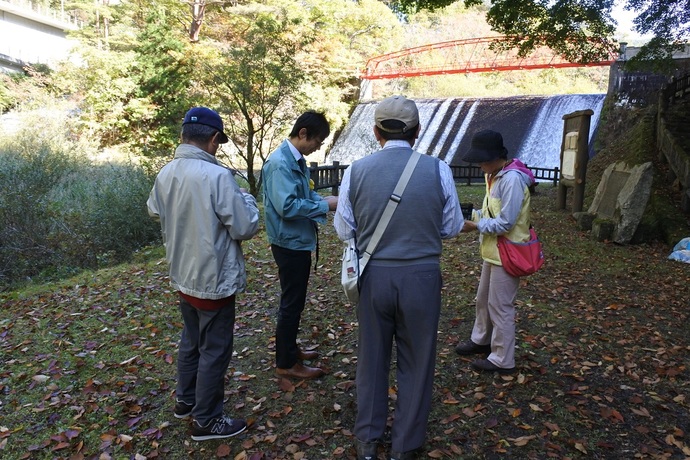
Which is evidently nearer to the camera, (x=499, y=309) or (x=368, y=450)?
(x=368, y=450)

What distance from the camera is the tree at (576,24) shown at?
7965 millimetres

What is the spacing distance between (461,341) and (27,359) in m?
3.91

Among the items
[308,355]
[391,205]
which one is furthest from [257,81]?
[391,205]

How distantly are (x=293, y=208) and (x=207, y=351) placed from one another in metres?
1.02

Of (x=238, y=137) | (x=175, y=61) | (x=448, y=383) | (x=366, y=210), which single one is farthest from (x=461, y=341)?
(x=175, y=61)

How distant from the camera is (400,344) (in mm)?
2664

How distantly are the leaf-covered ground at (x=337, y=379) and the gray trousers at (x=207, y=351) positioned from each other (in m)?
0.28

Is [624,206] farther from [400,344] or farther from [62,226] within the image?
[62,226]

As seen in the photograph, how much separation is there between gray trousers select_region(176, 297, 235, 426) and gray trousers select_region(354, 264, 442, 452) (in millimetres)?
812

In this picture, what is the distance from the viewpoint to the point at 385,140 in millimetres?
2588

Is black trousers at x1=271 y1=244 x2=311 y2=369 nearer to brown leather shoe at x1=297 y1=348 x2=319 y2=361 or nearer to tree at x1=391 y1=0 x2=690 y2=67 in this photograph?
brown leather shoe at x1=297 y1=348 x2=319 y2=361

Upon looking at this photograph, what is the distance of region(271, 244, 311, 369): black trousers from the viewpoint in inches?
134

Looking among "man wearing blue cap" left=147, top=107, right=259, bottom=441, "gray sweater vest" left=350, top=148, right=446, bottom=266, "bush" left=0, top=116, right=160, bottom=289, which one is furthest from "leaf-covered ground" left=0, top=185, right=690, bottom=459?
"bush" left=0, top=116, right=160, bottom=289

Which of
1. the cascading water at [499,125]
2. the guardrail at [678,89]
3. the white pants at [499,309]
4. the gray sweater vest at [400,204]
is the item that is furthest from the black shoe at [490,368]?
the cascading water at [499,125]
